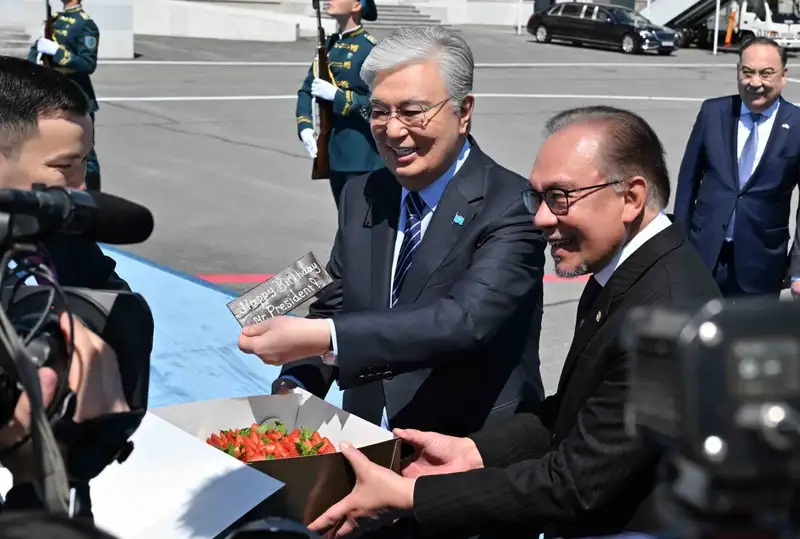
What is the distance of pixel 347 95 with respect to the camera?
7.20 metres

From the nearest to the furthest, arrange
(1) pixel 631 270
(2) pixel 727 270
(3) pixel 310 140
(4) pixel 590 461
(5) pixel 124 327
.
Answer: (5) pixel 124 327
(4) pixel 590 461
(1) pixel 631 270
(2) pixel 727 270
(3) pixel 310 140

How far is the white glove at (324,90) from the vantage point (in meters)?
7.26

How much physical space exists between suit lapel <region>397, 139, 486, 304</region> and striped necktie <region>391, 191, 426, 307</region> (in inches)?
1.3

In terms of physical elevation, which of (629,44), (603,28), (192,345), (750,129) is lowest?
(629,44)

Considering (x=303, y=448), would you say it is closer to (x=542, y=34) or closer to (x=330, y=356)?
(x=330, y=356)

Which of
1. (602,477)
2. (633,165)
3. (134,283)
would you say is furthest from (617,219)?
(134,283)

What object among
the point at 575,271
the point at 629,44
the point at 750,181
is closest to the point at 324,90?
the point at 750,181

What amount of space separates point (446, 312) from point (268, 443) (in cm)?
54

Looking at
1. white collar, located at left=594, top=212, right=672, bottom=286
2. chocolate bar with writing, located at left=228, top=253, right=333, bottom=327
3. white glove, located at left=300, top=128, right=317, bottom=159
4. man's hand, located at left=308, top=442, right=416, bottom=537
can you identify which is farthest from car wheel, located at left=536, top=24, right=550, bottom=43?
man's hand, located at left=308, top=442, right=416, bottom=537

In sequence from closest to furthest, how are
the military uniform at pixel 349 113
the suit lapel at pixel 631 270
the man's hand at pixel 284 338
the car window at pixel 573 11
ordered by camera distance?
the suit lapel at pixel 631 270
the man's hand at pixel 284 338
the military uniform at pixel 349 113
the car window at pixel 573 11

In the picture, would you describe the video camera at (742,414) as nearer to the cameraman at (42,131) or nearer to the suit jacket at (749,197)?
the cameraman at (42,131)

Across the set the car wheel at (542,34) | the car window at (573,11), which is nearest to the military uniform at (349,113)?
the car window at (573,11)

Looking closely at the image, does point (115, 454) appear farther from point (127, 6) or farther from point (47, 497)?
point (127, 6)

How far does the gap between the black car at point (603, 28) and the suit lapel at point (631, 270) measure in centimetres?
2992
